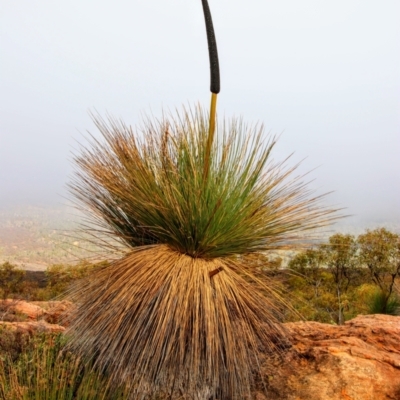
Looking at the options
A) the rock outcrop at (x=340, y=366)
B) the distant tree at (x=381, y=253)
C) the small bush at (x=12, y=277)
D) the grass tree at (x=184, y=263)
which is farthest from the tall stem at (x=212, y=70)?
→ the small bush at (x=12, y=277)

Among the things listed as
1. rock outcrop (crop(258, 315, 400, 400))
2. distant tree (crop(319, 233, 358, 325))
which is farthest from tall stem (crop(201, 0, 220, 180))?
distant tree (crop(319, 233, 358, 325))

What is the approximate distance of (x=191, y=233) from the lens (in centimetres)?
388

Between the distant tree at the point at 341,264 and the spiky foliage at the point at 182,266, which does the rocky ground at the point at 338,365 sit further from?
the distant tree at the point at 341,264

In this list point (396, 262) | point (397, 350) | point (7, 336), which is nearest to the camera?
point (397, 350)

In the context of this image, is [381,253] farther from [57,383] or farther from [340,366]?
[57,383]

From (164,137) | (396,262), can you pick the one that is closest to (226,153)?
(164,137)

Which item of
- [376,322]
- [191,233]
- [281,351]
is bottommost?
[281,351]

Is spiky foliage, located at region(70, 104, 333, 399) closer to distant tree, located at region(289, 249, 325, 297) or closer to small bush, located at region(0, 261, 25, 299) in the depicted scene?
distant tree, located at region(289, 249, 325, 297)

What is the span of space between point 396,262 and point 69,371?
743 inches

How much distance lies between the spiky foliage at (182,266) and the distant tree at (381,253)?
17.0 meters

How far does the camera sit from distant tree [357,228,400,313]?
64.3ft

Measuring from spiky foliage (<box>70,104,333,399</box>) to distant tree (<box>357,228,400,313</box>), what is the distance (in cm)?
1705

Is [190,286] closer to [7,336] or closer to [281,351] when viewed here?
[281,351]

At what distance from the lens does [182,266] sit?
384 centimetres
